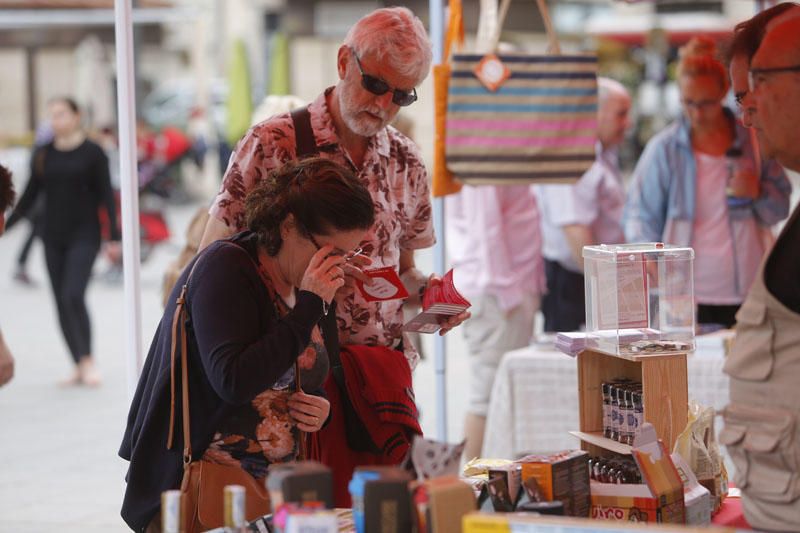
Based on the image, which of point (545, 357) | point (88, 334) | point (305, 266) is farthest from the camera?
point (88, 334)

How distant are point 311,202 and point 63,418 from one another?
510 centimetres

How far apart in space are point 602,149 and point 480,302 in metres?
1.11

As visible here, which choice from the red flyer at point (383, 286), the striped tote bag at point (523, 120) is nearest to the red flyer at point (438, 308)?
the red flyer at point (383, 286)

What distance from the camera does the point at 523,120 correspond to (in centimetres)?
438

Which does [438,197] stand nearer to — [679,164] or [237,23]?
[679,164]

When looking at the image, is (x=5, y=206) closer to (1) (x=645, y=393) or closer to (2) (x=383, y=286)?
(2) (x=383, y=286)

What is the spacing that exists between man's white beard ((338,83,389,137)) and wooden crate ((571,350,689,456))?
77 centimetres

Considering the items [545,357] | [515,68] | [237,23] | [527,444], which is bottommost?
[527,444]

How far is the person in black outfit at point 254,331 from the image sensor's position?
98.7 inches

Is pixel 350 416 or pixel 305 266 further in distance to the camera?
pixel 350 416

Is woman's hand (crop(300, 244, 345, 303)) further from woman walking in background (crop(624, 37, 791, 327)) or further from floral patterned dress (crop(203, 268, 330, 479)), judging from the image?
woman walking in background (crop(624, 37, 791, 327))

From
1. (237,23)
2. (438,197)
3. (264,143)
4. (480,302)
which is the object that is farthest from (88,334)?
(237,23)

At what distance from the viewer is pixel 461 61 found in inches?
171

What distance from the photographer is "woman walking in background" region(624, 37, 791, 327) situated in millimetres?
4996
